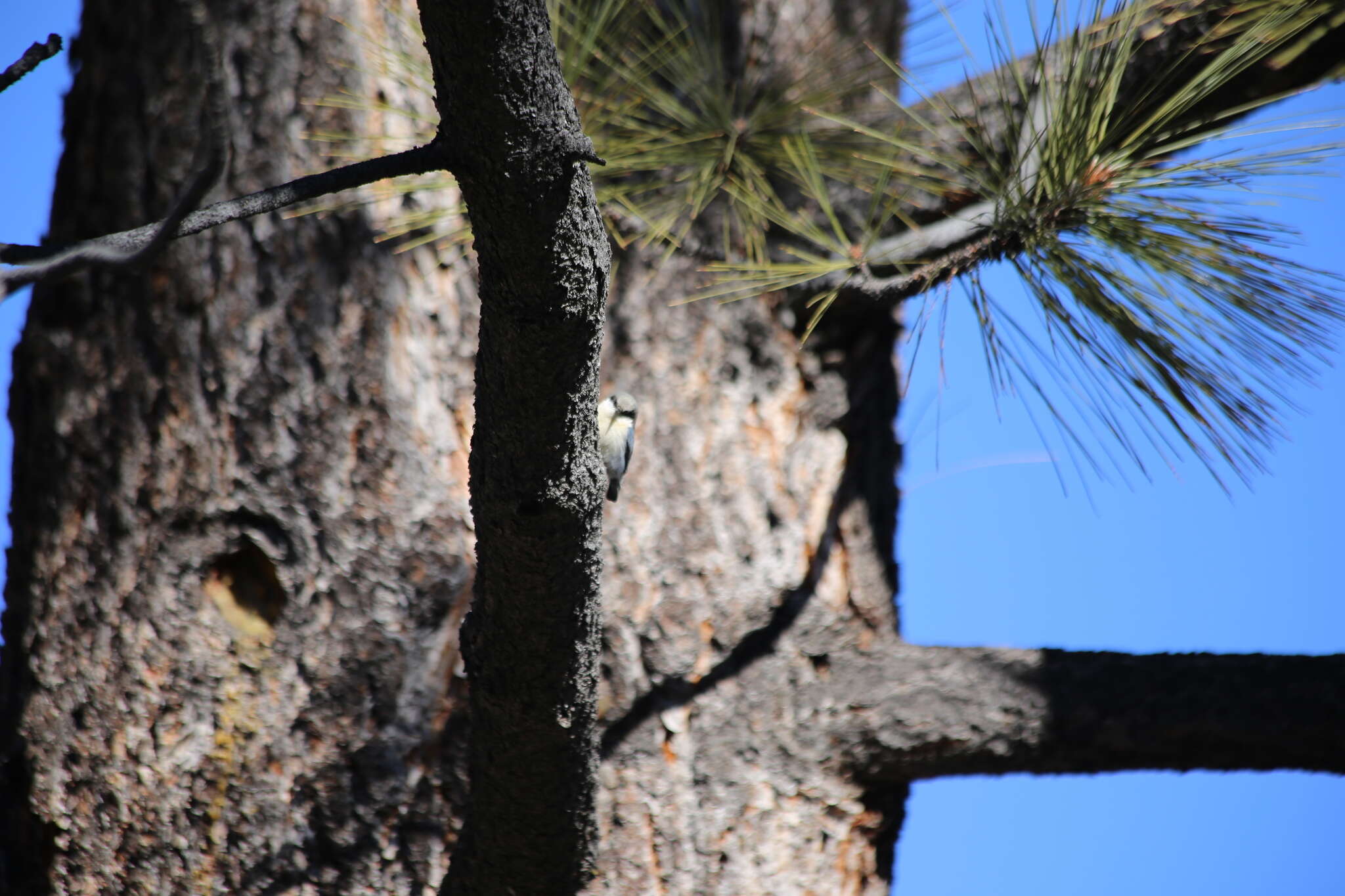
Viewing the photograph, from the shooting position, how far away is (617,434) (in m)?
1.59

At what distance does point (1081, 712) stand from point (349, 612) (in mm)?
1065

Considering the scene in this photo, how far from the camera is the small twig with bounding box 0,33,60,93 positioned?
689mm

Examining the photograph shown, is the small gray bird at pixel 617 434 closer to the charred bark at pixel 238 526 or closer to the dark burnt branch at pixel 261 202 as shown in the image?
the charred bark at pixel 238 526

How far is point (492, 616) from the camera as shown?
3.72 ft

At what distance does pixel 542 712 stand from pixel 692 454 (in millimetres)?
618

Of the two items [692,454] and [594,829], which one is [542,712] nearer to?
[594,829]

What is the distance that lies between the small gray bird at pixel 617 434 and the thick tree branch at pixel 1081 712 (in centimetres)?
47

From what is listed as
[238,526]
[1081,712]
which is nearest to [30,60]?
[238,526]

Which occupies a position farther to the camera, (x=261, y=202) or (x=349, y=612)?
(x=349, y=612)

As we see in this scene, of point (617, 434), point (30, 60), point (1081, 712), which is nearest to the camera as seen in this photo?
point (30, 60)

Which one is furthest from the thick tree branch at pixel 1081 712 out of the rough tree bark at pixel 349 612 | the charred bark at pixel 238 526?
the charred bark at pixel 238 526

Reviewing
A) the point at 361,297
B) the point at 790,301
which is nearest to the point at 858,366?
the point at 790,301

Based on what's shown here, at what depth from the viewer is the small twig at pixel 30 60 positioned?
69 centimetres

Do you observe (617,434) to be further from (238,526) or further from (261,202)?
(261,202)
